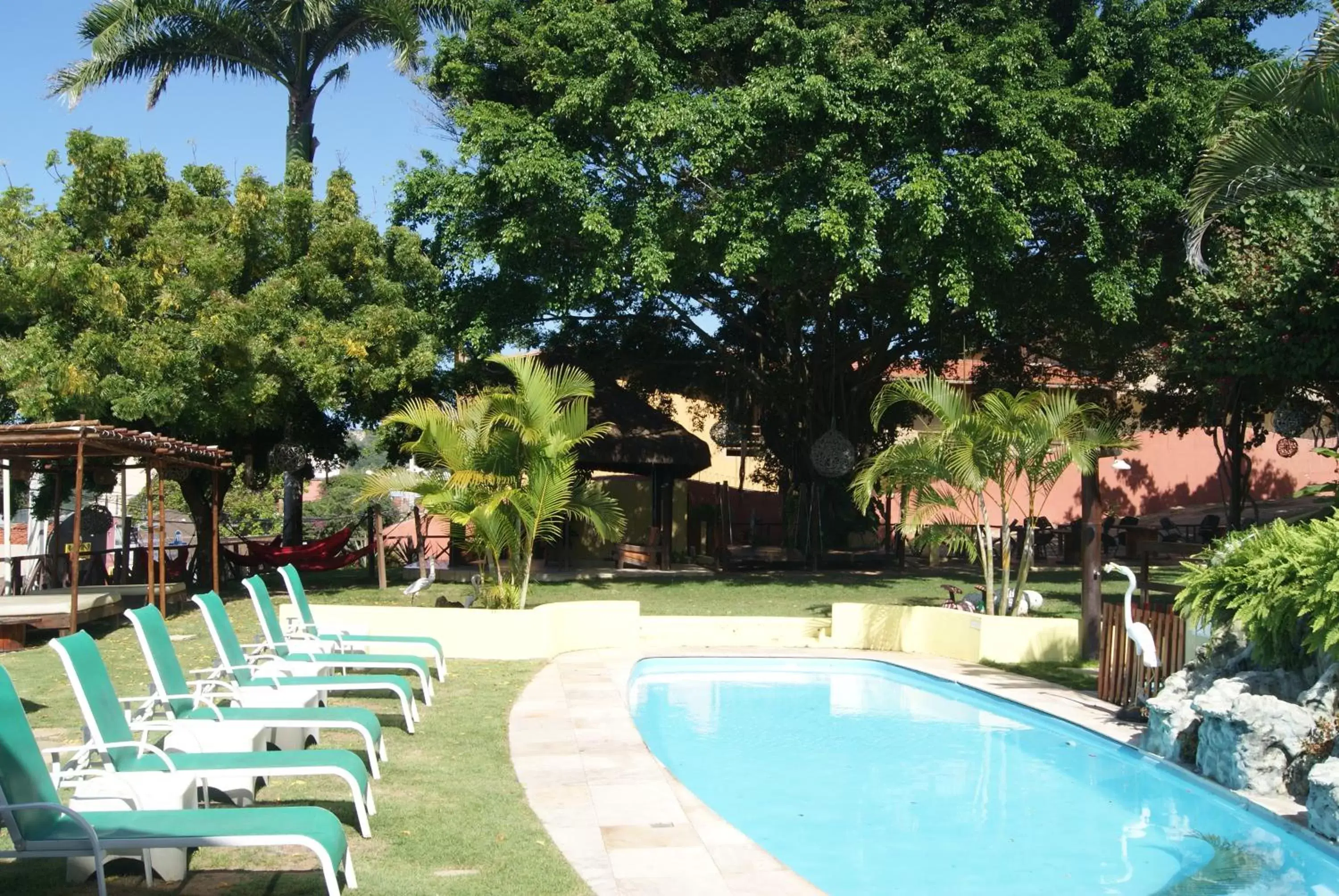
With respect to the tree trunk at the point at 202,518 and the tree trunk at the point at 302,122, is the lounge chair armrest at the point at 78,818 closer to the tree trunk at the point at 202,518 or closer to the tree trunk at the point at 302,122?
the tree trunk at the point at 202,518

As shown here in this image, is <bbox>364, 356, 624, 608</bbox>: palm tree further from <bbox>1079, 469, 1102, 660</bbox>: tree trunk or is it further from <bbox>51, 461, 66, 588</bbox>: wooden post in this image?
<bbox>1079, 469, 1102, 660</bbox>: tree trunk

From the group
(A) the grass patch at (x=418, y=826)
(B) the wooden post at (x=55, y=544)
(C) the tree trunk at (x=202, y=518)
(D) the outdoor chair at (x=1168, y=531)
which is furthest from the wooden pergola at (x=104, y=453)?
(D) the outdoor chair at (x=1168, y=531)

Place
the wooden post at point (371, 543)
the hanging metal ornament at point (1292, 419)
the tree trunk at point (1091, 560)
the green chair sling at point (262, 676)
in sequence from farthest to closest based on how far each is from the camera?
the wooden post at point (371, 543) < the hanging metal ornament at point (1292, 419) < the tree trunk at point (1091, 560) < the green chair sling at point (262, 676)

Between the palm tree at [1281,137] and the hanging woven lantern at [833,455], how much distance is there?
8111 mm

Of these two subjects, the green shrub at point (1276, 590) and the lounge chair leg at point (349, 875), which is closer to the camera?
the lounge chair leg at point (349, 875)

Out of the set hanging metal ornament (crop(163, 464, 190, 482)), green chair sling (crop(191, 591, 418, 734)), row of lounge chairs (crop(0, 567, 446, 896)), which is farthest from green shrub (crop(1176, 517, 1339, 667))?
hanging metal ornament (crop(163, 464, 190, 482))

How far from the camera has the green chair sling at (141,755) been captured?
520 centimetres

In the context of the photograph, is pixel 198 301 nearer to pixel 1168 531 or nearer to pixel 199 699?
pixel 199 699

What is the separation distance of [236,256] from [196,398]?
213 cm

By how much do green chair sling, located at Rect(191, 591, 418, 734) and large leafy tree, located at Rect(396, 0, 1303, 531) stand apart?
8639mm

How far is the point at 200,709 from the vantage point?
6.82 meters

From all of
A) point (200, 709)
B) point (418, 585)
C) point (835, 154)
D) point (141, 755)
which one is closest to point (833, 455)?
point (835, 154)

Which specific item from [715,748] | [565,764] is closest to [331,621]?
[715,748]

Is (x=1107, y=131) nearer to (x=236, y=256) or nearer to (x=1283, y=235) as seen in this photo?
(x=1283, y=235)
